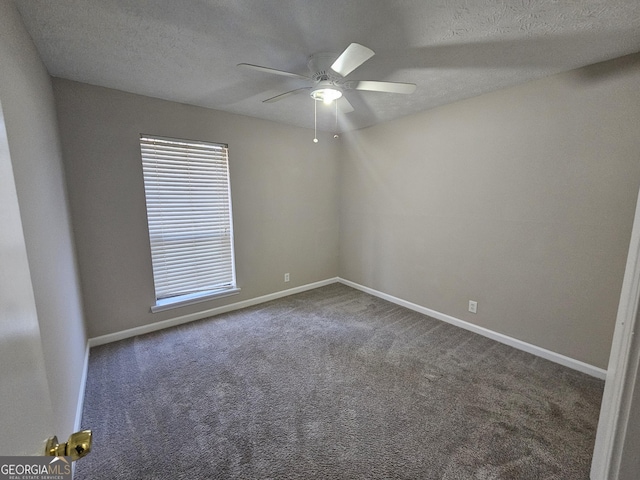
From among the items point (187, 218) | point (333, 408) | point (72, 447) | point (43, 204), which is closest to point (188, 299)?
point (187, 218)

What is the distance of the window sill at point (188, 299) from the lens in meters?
2.90

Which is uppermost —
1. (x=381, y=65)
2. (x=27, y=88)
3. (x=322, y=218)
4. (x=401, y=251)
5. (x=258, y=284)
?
(x=381, y=65)

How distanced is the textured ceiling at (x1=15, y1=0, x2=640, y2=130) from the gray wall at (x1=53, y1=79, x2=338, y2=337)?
1.00ft

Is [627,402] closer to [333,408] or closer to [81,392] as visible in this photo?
[333,408]

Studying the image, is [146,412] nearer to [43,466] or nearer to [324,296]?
[43,466]

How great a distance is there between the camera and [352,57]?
1.58 m

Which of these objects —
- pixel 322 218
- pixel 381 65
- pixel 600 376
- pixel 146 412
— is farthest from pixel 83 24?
pixel 600 376

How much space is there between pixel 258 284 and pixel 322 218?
1.37 meters

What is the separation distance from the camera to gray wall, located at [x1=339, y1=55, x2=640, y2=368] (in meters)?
2.00

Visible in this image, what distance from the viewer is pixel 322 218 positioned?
4.16m

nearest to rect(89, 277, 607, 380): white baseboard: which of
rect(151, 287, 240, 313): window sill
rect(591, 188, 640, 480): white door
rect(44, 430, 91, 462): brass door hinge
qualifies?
rect(151, 287, 240, 313): window sill

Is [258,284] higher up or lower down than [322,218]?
lower down

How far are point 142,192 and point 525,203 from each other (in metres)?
3.57

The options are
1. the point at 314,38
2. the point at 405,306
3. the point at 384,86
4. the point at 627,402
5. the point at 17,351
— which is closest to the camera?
the point at 17,351
